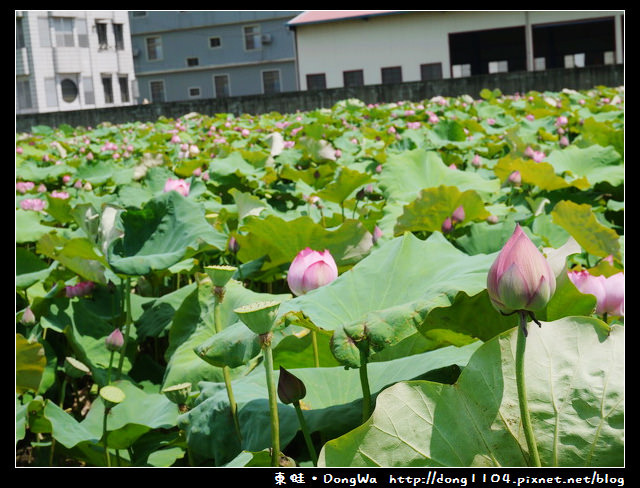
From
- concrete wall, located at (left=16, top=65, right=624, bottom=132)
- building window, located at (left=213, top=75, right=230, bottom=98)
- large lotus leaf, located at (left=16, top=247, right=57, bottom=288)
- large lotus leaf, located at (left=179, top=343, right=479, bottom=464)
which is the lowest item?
large lotus leaf, located at (left=179, top=343, right=479, bottom=464)

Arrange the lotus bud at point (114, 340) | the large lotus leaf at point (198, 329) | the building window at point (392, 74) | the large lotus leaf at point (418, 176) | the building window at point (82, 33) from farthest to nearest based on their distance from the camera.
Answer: the building window at point (82, 33) < the building window at point (392, 74) < the large lotus leaf at point (418, 176) < the lotus bud at point (114, 340) < the large lotus leaf at point (198, 329)

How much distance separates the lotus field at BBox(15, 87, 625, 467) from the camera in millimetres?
562

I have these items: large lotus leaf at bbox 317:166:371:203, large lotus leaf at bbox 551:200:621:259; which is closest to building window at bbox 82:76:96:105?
large lotus leaf at bbox 317:166:371:203

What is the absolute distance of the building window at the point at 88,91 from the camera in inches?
1111

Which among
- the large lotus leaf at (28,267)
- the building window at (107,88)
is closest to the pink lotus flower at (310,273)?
the large lotus leaf at (28,267)

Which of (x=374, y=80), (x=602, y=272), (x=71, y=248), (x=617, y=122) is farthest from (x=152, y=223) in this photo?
(x=374, y=80)

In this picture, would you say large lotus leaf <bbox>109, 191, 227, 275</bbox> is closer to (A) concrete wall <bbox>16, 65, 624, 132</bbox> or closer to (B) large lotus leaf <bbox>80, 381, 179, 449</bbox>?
(B) large lotus leaf <bbox>80, 381, 179, 449</bbox>

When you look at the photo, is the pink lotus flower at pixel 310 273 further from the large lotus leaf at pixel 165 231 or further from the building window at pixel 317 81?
the building window at pixel 317 81

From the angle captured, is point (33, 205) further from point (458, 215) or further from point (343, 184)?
point (458, 215)

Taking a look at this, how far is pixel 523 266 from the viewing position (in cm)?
50

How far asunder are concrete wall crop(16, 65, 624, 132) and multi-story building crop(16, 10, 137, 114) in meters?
16.2

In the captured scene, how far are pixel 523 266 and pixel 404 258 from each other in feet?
1.12

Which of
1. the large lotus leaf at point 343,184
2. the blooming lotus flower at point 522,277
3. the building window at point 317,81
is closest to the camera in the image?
the blooming lotus flower at point 522,277

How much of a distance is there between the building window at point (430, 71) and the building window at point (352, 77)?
5.65 ft
